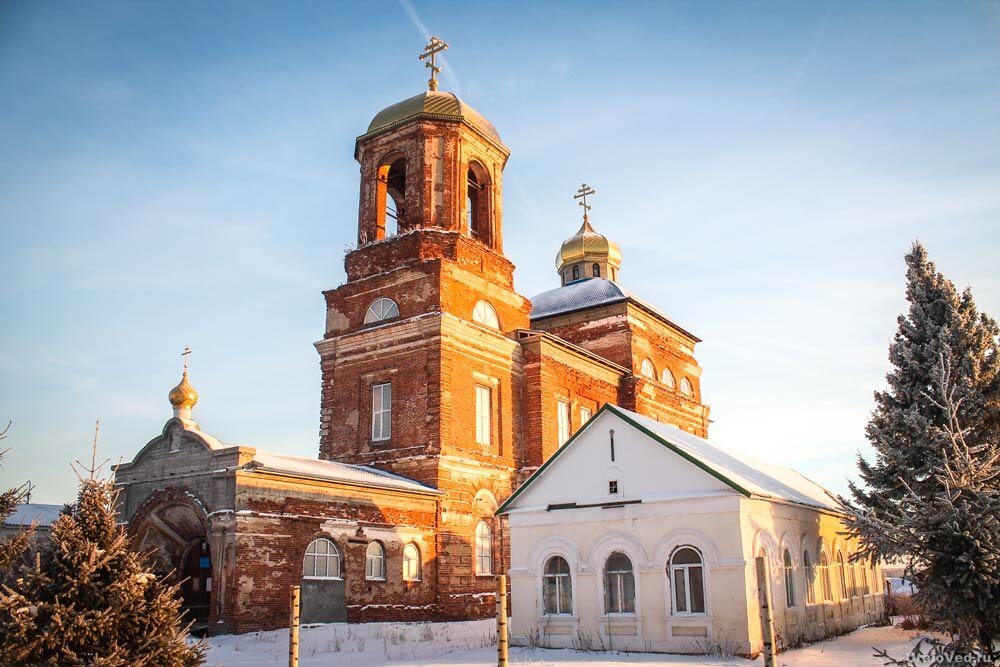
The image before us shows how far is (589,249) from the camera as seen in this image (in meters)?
37.8

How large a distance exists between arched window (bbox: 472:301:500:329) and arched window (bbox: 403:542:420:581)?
7.31 metres

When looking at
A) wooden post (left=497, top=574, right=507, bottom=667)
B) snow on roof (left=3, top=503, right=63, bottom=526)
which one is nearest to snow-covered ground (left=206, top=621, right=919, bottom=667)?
wooden post (left=497, top=574, right=507, bottom=667)

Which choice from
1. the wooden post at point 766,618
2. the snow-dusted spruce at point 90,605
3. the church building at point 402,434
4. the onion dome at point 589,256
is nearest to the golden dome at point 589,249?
the onion dome at point 589,256

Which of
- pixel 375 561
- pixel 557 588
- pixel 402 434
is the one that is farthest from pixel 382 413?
pixel 557 588

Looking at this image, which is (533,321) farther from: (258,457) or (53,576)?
(53,576)

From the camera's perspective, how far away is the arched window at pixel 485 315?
2605 centimetres

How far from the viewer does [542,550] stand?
16.8m

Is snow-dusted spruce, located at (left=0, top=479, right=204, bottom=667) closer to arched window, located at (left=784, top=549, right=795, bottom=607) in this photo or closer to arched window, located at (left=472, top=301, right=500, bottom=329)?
arched window, located at (left=784, top=549, right=795, bottom=607)

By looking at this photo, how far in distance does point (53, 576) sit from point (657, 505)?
10394 millimetres

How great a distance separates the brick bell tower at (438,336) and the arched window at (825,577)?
29.8 feet

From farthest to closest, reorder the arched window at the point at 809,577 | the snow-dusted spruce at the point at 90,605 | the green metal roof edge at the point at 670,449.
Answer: the arched window at the point at 809,577, the green metal roof edge at the point at 670,449, the snow-dusted spruce at the point at 90,605

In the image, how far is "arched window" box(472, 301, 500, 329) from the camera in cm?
2605

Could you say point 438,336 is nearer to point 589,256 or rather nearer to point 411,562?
point 411,562

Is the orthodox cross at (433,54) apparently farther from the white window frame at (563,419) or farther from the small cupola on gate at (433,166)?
the white window frame at (563,419)
